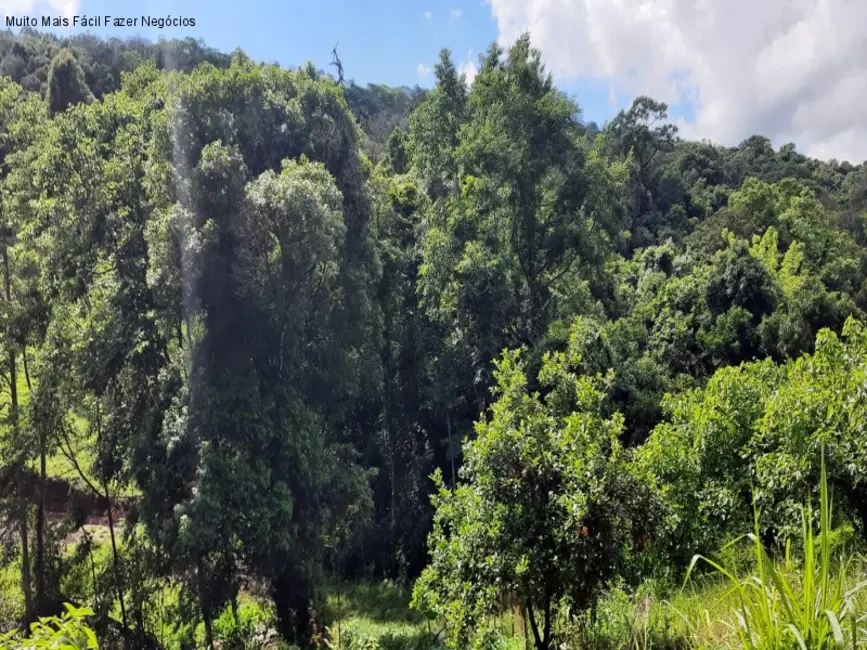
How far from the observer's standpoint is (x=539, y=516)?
4.58m

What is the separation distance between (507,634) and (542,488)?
2871mm

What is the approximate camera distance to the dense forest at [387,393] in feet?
15.3

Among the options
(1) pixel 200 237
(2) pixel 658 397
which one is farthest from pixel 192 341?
(2) pixel 658 397

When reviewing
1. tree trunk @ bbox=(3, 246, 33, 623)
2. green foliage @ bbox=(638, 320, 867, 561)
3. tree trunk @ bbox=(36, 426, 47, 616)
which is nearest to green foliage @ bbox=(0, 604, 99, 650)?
green foliage @ bbox=(638, 320, 867, 561)

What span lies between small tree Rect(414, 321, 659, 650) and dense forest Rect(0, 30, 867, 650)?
0.02 metres

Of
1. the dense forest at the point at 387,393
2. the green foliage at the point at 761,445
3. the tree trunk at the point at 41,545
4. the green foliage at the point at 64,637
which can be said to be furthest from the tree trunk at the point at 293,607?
the green foliage at the point at 64,637

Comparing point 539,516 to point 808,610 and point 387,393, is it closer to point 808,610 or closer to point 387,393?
point 808,610

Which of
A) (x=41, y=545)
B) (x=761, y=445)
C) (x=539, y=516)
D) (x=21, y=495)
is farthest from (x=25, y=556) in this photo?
(x=761, y=445)

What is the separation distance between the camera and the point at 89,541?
436 inches

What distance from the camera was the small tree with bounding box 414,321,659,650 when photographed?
14.5 feet

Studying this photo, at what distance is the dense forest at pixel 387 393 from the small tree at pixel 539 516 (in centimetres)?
2

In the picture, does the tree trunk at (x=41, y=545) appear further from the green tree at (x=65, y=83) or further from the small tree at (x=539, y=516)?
the green tree at (x=65, y=83)

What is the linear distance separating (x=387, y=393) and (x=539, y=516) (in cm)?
1207

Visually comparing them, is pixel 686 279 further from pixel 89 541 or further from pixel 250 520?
pixel 89 541
